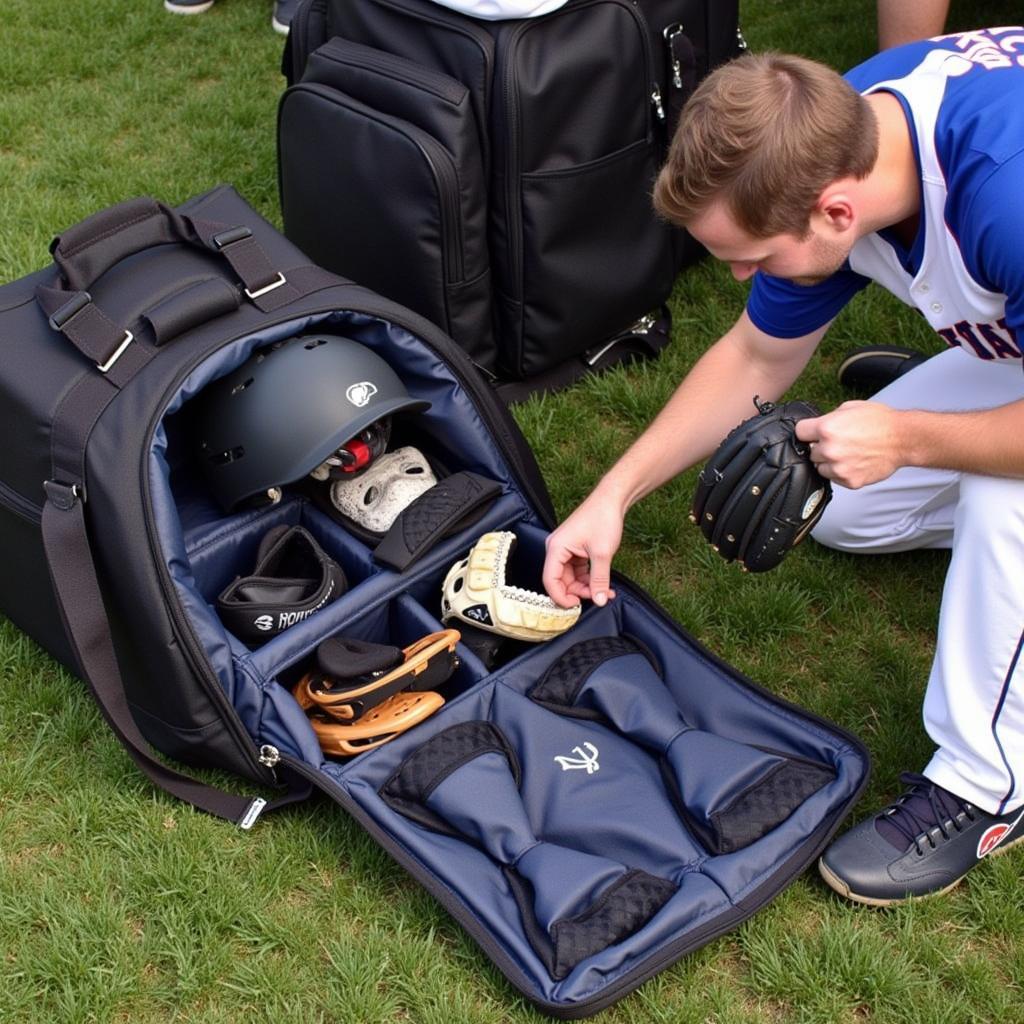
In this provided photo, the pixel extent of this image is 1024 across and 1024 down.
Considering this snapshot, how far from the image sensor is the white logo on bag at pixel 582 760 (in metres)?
2.64

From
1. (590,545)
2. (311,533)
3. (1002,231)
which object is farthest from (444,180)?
(1002,231)

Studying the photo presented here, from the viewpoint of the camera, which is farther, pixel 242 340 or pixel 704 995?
pixel 242 340

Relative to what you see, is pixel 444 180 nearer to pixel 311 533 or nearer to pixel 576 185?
pixel 576 185

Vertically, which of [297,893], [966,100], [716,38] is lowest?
[297,893]

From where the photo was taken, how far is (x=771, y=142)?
2199 millimetres

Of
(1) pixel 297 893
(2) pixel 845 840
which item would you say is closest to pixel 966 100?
(2) pixel 845 840

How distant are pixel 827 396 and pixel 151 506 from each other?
2.07 meters

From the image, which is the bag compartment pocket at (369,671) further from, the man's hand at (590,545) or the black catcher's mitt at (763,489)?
the black catcher's mitt at (763,489)

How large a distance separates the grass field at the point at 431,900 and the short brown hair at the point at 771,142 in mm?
1191

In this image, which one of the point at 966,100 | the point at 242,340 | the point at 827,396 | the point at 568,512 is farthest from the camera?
the point at 827,396

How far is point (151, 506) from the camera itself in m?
2.57

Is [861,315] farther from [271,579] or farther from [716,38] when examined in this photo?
[271,579]

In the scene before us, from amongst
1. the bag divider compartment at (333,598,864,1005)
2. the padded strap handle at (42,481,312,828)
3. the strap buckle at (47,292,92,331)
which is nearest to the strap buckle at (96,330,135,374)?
the strap buckle at (47,292,92,331)

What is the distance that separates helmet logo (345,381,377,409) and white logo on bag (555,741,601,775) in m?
0.86
